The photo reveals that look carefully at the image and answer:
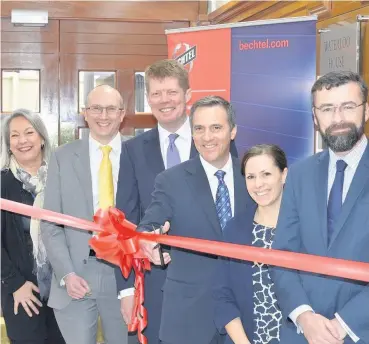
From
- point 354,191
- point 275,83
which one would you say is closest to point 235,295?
point 354,191

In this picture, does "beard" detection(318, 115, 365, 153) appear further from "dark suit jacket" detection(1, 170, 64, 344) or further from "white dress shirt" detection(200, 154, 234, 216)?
"dark suit jacket" detection(1, 170, 64, 344)

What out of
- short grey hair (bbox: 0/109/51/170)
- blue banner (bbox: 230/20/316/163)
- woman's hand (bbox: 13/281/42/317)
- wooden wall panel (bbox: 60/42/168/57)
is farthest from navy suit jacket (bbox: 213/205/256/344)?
wooden wall panel (bbox: 60/42/168/57)

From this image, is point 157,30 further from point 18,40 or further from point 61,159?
point 61,159

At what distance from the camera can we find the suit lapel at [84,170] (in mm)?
2979

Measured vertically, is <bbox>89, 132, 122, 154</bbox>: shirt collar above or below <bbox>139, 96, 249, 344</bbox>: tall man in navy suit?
above

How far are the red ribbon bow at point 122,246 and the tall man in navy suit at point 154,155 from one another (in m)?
0.25

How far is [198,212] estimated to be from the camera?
7.41 feet

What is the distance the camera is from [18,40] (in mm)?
5324

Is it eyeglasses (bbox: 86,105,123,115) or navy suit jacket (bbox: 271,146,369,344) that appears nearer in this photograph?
navy suit jacket (bbox: 271,146,369,344)

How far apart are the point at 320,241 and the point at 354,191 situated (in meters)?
0.18

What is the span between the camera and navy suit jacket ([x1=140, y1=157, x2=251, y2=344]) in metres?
2.23

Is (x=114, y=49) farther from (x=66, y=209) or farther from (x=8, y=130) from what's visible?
(x=66, y=209)

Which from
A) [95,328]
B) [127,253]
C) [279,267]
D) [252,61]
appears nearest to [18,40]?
[252,61]

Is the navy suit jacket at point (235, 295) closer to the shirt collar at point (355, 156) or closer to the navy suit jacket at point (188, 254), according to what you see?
the navy suit jacket at point (188, 254)
